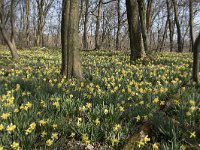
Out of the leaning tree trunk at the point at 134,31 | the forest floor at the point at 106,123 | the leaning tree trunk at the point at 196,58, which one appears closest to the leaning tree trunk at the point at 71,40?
the forest floor at the point at 106,123

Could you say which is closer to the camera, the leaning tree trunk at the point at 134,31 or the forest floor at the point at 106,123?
the forest floor at the point at 106,123

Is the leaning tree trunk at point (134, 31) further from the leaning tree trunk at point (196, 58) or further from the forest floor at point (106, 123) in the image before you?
the forest floor at point (106, 123)

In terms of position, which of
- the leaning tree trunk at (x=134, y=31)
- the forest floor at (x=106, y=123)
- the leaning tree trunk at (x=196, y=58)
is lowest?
the forest floor at (x=106, y=123)

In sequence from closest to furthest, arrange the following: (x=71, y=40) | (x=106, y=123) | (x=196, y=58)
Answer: (x=106, y=123) < (x=196, y=58) < (x=71, y=40)

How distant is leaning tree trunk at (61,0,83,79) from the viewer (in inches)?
276

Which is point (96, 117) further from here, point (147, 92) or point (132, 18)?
point (132, 18)

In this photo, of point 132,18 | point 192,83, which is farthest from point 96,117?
point 132,18

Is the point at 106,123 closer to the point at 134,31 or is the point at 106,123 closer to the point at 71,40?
the point at 71,40

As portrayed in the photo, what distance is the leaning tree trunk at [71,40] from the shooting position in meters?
7.00

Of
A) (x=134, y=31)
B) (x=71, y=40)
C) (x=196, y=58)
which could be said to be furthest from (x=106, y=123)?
(x=134, y=31)

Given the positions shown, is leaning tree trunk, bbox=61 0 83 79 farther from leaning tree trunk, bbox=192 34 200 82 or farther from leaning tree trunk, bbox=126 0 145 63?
leaning tree trunk, bbox=126 0 145 63

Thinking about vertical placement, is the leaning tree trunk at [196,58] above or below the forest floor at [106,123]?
above

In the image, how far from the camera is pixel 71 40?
707cm

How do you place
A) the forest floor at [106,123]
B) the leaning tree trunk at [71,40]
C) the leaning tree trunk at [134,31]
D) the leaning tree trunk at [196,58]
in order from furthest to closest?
the leaning tree trunk at [134,31] → the leaning tree trunk at [71,40] → the leaning tree trunk at [196,58] → the forest floor at [106,123]
